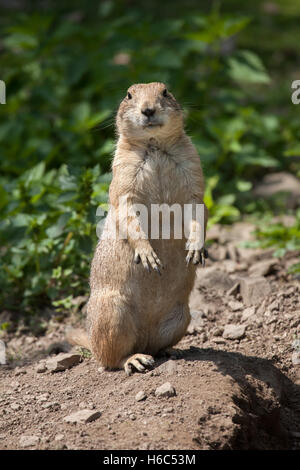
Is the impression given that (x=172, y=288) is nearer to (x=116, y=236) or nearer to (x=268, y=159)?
(x=116, y=236)

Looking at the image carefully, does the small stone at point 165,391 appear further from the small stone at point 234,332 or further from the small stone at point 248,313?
the small stone at point 248,313

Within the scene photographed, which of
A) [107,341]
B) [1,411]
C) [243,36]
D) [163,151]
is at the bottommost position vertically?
[1,411]

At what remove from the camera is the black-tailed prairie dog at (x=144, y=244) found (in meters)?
5.22

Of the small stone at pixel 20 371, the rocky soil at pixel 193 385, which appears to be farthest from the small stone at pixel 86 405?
the small stone at pixel 20 371

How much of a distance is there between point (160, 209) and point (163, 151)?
0.43 metres

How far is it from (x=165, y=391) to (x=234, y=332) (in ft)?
4.34

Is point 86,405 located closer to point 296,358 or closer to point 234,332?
point 234,332

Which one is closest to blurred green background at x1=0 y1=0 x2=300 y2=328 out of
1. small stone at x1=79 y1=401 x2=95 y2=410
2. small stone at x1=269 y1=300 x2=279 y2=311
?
small stone at x1=269 y1=300 x2=279 y2=311

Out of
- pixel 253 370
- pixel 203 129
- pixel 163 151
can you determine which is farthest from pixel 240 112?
pixel 253 370

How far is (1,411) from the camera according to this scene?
5.07m

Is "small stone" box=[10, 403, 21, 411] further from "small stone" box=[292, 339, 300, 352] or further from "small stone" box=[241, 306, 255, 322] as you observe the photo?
"small stone" box=[292, 339, 300, 352]

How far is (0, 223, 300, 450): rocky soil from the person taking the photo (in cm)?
443

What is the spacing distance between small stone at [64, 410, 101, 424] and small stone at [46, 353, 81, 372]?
39.9 inches

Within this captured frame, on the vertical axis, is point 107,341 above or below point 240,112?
below
